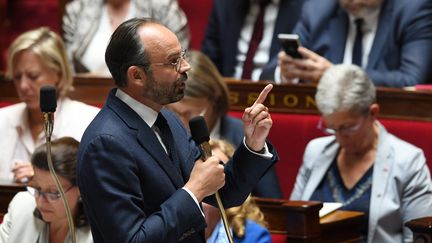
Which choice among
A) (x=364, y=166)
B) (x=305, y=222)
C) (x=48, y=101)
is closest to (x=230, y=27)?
(x=364, y=166)

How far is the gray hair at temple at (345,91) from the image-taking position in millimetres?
2412

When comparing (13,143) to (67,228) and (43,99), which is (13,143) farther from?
(43,99)

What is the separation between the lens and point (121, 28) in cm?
150

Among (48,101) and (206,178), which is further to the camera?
(48,101)

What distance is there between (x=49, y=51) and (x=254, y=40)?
31.3 inches

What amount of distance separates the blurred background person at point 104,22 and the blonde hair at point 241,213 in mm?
1245

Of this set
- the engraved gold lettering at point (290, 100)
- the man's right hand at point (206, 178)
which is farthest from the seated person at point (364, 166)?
the man's right hand at point (206, 178)

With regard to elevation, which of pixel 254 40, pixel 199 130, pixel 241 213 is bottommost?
pixel 241 213

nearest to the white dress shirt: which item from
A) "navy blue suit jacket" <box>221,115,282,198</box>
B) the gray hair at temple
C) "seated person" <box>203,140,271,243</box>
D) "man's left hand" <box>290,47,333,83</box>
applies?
"man's left hand" <box>290,47,333,83</box>

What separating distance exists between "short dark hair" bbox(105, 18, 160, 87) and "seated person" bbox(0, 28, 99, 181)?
1082 millimetres

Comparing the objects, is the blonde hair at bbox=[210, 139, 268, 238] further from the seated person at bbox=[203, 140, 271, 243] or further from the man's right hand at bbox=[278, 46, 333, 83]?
the man's right hand at bbox=[278, 46, 333, 83]

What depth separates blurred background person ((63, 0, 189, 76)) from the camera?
3.34 metres

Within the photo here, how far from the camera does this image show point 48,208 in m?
1.95

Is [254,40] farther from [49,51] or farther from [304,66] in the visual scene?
[49,51]
